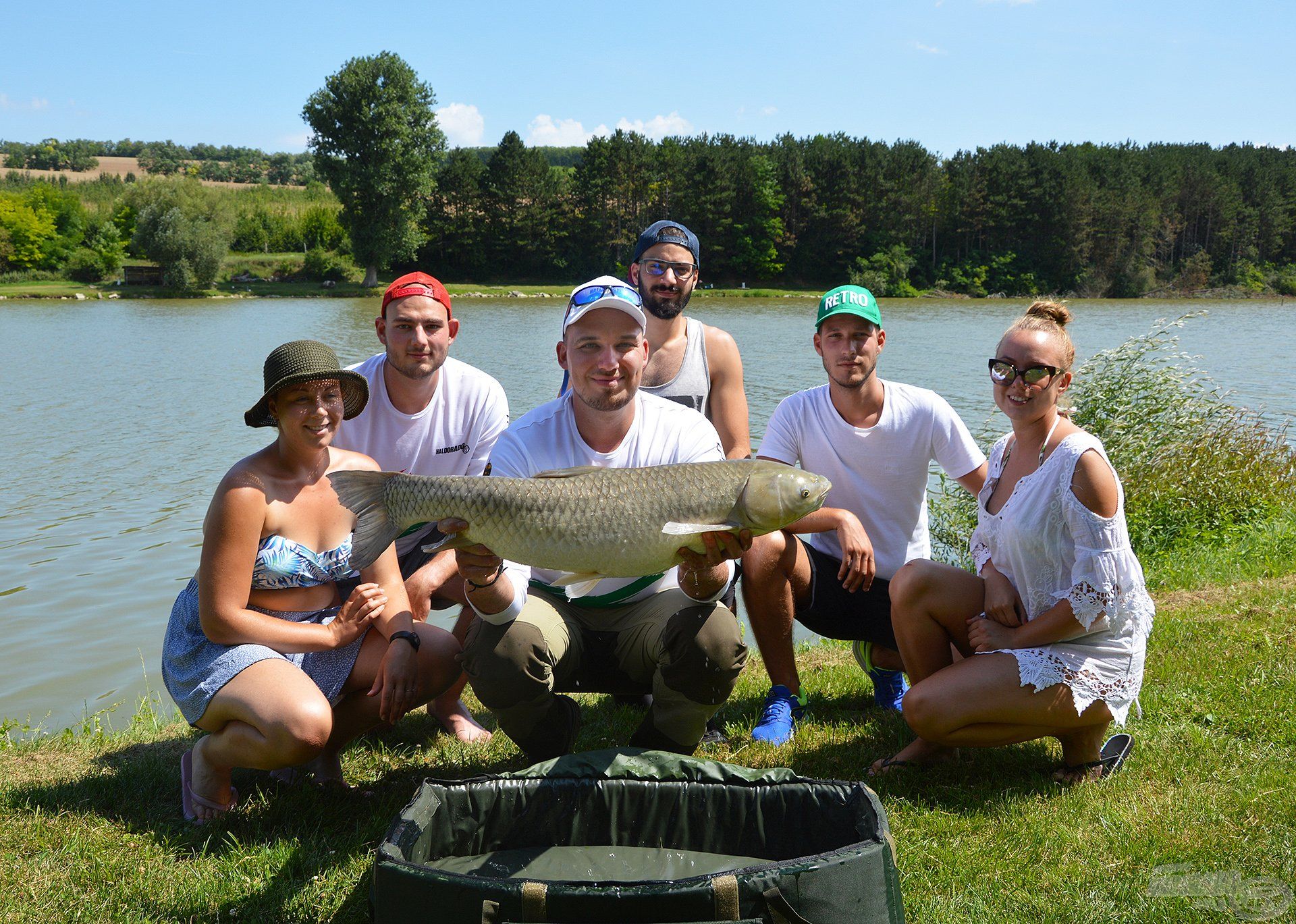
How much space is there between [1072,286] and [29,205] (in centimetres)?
8405

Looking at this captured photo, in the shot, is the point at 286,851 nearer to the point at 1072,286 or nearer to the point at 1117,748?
the point at 1117,748

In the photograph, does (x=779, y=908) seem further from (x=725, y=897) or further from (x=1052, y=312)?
(x=1052, y=312)

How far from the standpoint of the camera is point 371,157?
202ft

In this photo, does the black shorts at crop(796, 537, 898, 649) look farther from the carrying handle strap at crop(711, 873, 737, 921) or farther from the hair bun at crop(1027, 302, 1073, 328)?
the carrying handle strap at crop(711, 873, 737, 921)

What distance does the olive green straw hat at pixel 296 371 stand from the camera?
11.6 feet

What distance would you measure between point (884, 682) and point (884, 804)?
1.13 meters

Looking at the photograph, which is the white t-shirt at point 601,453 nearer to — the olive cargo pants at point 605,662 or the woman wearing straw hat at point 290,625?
the olive cargo pants at point 605,662

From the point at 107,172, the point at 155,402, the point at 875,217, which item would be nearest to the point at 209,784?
the point at 155,402

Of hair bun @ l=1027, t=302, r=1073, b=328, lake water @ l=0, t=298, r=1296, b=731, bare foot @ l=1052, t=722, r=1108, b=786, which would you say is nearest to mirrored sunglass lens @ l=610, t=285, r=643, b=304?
hair bun @ l=1027, t=302, r=1073, b=328

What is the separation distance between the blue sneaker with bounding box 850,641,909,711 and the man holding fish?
1.32 metres

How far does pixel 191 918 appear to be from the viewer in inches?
110

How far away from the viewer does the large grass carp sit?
10.3 feet

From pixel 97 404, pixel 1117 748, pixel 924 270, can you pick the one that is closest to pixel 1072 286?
pixel 924 270

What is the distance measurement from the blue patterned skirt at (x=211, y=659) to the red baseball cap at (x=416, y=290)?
5.27 ft
